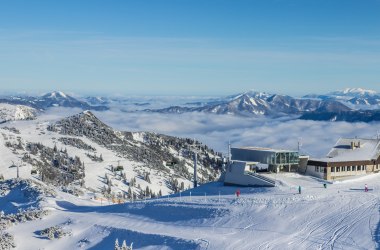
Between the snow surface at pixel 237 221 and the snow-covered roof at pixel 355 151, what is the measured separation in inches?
205

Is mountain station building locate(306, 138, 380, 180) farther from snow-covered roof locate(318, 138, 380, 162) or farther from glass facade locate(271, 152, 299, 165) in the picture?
glass facade locate(271, 152, 299, 165)

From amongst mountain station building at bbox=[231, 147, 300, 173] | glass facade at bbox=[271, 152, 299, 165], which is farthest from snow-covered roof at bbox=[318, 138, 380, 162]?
mountain station building at bbox=[231, 147, 300, 173]

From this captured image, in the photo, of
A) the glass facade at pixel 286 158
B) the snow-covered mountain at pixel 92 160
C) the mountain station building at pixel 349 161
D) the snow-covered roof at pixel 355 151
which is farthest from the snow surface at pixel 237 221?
the snow-covered mountain at pixel 92 160

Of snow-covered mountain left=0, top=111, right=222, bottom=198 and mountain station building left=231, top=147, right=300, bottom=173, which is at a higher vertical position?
mountain station building left=231, top=147, right=300, bottom=173

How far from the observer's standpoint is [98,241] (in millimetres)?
51875

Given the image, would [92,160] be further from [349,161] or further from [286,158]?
[349,161]

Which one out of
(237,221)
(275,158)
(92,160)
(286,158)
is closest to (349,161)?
(286,158)

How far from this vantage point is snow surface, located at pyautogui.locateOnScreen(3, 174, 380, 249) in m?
44.3

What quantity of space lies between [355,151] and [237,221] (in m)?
30.0

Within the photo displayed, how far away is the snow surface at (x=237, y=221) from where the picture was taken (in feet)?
145

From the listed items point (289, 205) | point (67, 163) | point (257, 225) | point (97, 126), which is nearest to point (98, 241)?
point (257, 225)

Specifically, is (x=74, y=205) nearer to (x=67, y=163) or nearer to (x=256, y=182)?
(x=256, y=182)

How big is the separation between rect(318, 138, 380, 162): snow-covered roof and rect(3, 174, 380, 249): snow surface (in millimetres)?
5195

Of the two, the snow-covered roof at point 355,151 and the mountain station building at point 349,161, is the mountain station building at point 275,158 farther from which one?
the snow-covered roof at point 355,151
